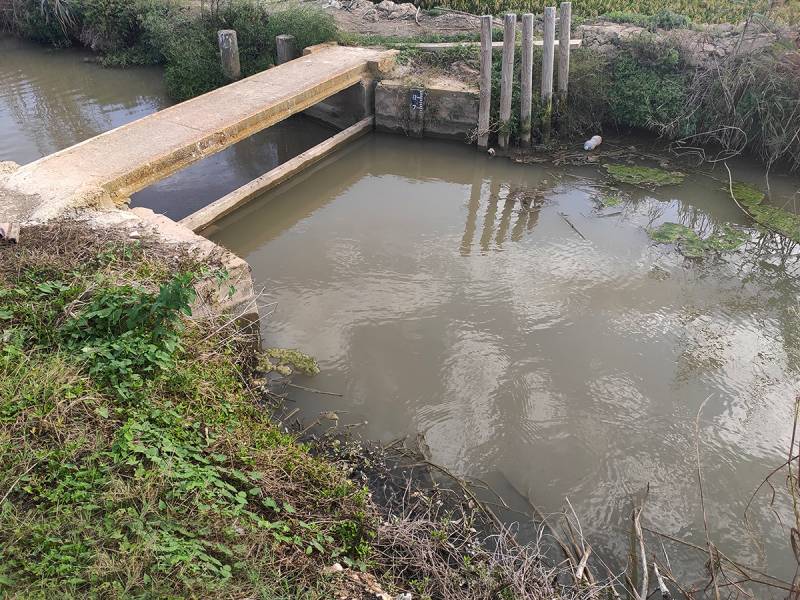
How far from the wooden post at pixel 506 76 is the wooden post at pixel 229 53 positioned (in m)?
5.22

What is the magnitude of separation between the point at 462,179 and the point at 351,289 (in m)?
3.55

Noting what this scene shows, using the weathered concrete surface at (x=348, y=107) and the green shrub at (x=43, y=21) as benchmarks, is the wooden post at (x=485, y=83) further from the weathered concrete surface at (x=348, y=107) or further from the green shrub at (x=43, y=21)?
the green shrub at (x=43, y=21)

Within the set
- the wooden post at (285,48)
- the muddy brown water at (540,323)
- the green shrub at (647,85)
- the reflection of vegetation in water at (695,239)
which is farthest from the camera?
the wooden post at (285,48)

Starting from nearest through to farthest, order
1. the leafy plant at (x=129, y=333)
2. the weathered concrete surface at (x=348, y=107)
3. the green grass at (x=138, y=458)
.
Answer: the green grass at (x=138, y=458)
the leafy plant at (x=129, y=333)
the weathered concrete surface at (x=348, y=107)

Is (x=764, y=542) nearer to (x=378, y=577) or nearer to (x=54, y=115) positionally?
(x=378, y=577)

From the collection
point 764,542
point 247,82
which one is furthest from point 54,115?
point 764,542

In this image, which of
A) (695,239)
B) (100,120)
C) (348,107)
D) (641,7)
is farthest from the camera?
(641,7)

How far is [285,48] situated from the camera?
11539 mm

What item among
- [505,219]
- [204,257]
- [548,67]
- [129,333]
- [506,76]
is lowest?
[505,219]

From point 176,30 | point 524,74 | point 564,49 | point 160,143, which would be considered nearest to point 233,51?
point 176,30

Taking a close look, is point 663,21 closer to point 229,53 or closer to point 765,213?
point 765,213

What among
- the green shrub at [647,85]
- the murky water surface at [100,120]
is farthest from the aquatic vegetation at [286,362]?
the green shrub at [647,85]

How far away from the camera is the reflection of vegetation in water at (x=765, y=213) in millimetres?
8094

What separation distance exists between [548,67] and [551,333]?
5.28m
